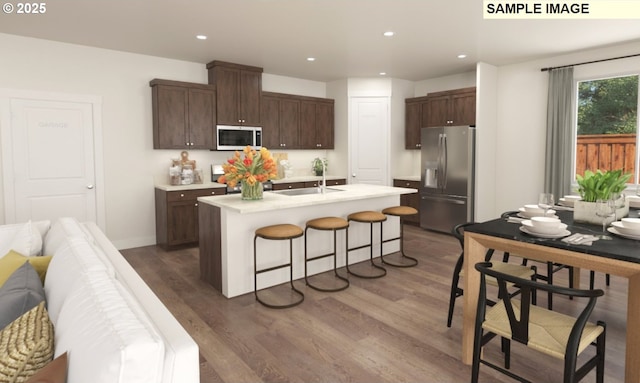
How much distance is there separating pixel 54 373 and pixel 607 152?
654cm

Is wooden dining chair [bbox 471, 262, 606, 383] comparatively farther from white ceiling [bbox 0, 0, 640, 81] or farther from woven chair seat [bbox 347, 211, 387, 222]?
white ceiling [bbox 0, 0, 640, 81]

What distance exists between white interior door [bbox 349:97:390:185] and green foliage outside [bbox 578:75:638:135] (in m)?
3.04

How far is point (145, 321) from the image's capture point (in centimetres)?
115

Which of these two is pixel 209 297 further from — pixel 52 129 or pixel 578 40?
pixel 578 40

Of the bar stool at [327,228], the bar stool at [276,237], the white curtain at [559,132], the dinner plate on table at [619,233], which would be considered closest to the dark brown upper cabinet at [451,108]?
the white curtain at [559,132]

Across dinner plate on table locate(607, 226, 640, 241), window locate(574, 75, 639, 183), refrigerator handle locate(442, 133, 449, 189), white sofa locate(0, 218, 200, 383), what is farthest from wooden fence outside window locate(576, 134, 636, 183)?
white sofa locate(0, 218, 200, 383)

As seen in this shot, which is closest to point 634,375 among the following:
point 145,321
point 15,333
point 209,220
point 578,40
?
point 145,321

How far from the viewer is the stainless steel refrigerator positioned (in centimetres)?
616

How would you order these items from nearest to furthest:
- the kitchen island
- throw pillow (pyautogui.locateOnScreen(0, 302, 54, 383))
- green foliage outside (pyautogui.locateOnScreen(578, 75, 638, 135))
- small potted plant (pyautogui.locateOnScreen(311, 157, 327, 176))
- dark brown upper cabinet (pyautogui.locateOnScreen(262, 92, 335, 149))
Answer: throw pillow (pyautogui.locateOnScreen(0, 302, 54, 383)) → the kitchen island → green foliage outside (pyautogui.locateOnScreen(578, 75, 638, 135)) → dark brown upper cabinet (pyautogui.locateOnScreen(262, 92, 335, 149)) → small potted plant (pyautogui.locateOnScreen(311, 157, 327, 176))

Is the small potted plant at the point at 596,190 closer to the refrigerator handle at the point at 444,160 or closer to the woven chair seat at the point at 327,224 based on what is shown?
the woven chair seat at the point at 327,224

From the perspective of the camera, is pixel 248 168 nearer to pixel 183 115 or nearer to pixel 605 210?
pixel 183 115

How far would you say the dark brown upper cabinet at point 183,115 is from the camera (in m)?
5.50

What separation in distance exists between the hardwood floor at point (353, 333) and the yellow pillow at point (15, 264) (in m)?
1.12

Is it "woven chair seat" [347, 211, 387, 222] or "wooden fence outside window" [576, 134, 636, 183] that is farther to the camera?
"wooden fence outside window" [576, 134, 636, 183]
